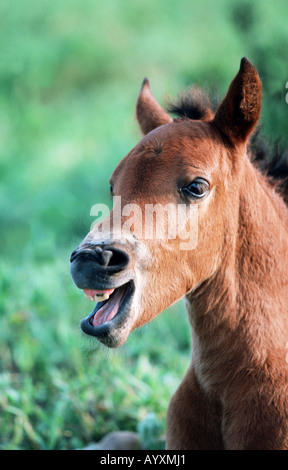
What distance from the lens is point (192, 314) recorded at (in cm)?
258

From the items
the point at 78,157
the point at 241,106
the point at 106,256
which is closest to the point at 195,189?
the point at 241,106

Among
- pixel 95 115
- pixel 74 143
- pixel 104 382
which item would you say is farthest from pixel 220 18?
pixel 104 382

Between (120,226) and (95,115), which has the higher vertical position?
(95,115)

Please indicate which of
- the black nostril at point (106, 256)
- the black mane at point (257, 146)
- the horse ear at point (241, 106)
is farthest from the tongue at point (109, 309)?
the black mane at point (257, 146)

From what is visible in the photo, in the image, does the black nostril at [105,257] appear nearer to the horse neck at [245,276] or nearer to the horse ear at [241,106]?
the horse neck at [245,276]

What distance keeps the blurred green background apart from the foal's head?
36cm

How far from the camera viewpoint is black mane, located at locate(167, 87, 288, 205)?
2754mm

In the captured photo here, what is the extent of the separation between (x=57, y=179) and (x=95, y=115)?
1930 millimetres

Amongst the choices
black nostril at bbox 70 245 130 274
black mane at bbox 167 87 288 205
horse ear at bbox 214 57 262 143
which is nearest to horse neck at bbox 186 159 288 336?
horse ear at bbox 214 57 262 143

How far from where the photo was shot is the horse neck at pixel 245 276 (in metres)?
2.49

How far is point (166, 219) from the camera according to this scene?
2.29m

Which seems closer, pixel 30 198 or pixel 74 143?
pixel 30 198

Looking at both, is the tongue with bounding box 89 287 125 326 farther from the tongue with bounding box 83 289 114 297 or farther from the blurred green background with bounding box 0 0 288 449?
the blurred green background with bounding box 0 0 288 449

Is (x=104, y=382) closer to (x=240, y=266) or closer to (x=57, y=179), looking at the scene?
(x=240, y=266)
